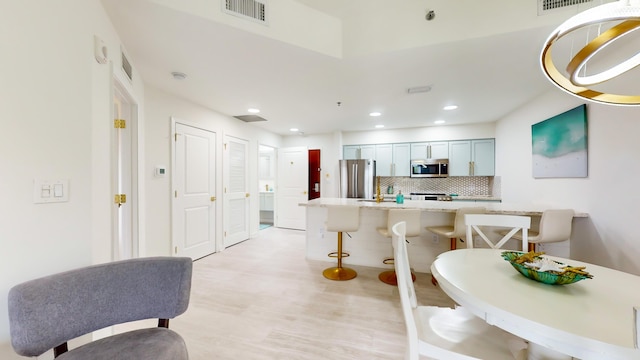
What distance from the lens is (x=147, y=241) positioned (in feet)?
9.68

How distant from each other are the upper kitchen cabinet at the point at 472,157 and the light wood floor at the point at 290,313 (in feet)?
9.22

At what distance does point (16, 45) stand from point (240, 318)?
2267 millimetres

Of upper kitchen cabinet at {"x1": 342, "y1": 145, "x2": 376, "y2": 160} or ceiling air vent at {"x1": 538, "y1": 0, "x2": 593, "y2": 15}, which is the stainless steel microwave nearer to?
upper kitchen cabinet at {"x1": 342, "y1": 145, "x2": 376, "y2": 160}

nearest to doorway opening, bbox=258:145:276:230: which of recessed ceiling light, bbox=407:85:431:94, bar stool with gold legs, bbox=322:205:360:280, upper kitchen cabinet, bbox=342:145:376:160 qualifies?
upper kitchen cabinet, bbox=342:145:376:160

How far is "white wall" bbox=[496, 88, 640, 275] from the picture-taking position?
1.99 meters

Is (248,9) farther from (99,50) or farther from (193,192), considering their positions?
(193,192)

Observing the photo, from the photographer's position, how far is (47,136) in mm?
1230

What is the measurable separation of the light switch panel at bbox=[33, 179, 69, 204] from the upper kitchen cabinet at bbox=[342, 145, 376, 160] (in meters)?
4.97

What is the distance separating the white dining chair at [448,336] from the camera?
3.70 ft

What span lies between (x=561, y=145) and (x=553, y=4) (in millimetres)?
1748

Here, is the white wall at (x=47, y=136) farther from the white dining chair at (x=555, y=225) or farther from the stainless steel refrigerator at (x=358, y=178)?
the stainless steel refrigerator at (x=358, y=178)

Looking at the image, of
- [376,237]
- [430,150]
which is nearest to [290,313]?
[376,237]

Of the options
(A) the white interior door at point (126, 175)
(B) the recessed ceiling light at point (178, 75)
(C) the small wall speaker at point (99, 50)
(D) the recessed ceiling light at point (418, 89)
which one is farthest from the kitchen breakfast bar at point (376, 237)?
(C) the small wall speaker at point (99, 50)

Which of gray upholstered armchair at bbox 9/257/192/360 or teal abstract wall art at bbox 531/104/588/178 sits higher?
teal abstract wall art at bbox 531/104/588/178
